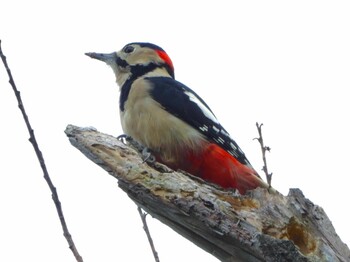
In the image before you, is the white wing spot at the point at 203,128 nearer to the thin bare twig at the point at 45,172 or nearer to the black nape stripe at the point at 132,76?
the black nape stripe at the point at 132,76

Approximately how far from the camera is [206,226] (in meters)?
3.17

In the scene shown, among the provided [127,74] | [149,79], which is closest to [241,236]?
[149,79]

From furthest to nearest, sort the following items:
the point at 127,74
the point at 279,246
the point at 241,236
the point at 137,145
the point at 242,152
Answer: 1. the point at 127,74
2. the point at 242,152
3. the point at 137,145
4. the point at 241,236
5. the point at 279,246

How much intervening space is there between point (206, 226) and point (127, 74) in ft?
7.99

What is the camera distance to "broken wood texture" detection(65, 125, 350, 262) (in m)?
3.04

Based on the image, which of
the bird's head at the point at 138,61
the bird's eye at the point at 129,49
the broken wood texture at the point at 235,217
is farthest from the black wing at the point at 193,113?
the broken wood texture at the point at 235,217

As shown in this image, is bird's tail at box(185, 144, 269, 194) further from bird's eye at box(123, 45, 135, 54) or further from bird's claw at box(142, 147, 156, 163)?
bird's eye at box(123, 45, 135, 54)

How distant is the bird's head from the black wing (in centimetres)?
39

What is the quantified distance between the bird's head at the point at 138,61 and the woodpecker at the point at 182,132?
198mm

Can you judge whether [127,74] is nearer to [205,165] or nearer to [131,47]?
[131,47]

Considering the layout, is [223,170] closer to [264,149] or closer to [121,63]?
[264,149]

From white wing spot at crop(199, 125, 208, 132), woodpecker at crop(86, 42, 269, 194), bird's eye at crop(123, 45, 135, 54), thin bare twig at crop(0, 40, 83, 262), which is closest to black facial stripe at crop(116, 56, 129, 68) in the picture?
bird's eye at crop(123, 45, 135, 54)

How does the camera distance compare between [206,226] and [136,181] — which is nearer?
[206,226]

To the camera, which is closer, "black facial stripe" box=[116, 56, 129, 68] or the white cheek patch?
the white cheek patch
